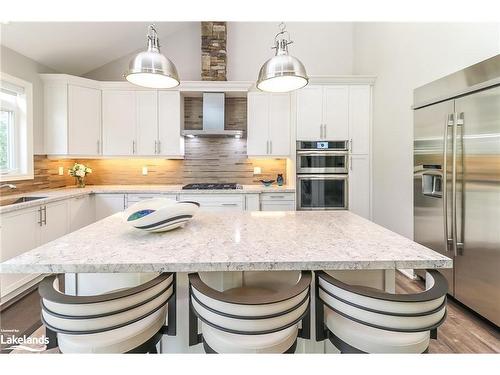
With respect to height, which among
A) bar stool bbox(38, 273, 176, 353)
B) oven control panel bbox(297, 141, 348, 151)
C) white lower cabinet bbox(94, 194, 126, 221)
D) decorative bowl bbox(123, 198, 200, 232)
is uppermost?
oven control panel bbox(297, 141, 348, 151)

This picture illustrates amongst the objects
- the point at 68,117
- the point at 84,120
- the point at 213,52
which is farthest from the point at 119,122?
the point at 213,52

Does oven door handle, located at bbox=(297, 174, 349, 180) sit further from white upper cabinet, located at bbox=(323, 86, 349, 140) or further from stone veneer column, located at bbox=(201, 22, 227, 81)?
stone veneer column, located at bbox=(201, 22, 227, 81)

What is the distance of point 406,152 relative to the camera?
320cm

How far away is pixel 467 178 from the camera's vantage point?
2.21 m

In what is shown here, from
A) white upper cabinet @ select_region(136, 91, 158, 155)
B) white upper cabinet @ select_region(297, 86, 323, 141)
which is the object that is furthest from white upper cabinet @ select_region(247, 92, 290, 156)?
white upper cabinet @ select_region(136, 91, 158, 155)

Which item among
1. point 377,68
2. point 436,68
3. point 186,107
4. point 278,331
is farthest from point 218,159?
point 278,331

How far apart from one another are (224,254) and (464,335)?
2045 millimetres

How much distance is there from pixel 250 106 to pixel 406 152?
2.15 metres

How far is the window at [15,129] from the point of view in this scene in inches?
123

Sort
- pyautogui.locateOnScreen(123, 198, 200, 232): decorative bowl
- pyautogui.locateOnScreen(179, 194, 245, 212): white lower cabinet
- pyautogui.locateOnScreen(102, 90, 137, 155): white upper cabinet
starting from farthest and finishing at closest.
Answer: pyautogui.locateOnScreen(102, 90, 137, 155): white upper cabinet < pyautogui.locateOnScreen(179, 194, 245, 212): white lower cabinet < pyautogui.locateOnScreen(123, 198, 200, 232): decorative bowl

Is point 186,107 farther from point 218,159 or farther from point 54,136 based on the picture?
point 54,136

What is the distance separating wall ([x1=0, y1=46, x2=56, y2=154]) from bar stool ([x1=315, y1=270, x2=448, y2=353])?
3949mm

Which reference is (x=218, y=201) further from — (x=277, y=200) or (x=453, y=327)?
(x=453, y=327)

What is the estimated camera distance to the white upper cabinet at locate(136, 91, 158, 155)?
13.3 ft
